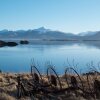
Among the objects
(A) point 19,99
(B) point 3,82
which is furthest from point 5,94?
(B) point 3,82

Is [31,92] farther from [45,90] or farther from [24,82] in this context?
[24,82]

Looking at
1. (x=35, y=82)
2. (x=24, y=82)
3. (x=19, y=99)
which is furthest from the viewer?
(x=24, y=82)

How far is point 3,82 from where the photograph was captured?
11500 millimetres

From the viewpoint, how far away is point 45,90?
9.87m

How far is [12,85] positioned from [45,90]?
4.76 feet

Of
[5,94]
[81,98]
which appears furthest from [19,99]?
[81,98]

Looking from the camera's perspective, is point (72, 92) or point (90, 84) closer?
point (72, 92)

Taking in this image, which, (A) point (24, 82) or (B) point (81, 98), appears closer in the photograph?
(B) point (81, 98)

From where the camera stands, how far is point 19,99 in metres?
9.38

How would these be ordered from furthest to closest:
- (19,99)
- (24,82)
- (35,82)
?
(24,82), (35,82), (19,99)

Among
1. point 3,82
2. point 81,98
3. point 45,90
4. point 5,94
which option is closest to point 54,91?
point 45,90

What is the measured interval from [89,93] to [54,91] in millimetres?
1062

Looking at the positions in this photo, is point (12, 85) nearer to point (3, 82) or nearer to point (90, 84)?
point (3, 82)

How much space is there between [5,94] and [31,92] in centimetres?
78
